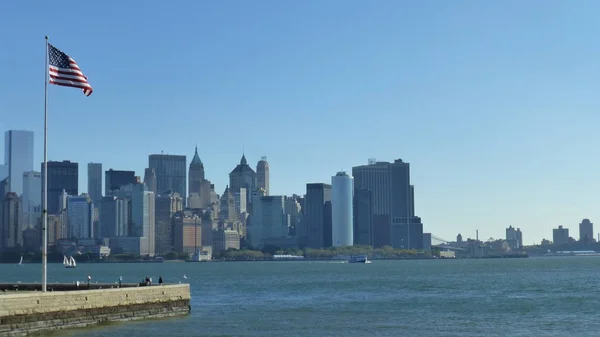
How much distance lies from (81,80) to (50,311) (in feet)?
39.5

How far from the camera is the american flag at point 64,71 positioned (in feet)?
151

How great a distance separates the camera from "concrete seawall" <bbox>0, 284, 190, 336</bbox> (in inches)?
1778

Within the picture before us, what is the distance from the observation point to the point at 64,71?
152 feet

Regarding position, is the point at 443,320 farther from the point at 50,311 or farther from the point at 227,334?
the point at 50,311

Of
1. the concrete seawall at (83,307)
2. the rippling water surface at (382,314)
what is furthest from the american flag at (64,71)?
the rippling water surface at (382,314)

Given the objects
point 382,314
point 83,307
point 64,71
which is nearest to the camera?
point 64,71

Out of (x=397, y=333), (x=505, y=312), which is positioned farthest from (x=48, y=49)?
(x=505, y=312)

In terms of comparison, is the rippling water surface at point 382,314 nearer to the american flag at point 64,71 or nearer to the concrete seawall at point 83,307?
the concrete seawall at point 83,307

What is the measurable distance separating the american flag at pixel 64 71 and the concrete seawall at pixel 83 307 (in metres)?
10.8

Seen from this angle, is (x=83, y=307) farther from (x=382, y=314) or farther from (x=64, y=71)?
(x=382, y=314)

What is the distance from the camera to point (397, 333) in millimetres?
55000

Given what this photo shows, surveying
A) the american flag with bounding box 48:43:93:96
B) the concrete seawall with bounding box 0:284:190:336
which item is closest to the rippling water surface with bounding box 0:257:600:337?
the concrete seawall with bounding box 0:284:190:336

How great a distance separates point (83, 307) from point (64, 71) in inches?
525

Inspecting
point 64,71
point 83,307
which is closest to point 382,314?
point 83,307
